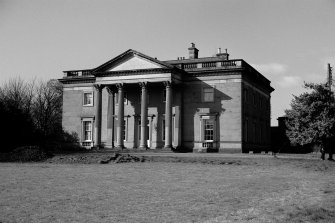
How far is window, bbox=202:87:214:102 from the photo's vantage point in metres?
46.9

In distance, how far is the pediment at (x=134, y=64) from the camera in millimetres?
46094

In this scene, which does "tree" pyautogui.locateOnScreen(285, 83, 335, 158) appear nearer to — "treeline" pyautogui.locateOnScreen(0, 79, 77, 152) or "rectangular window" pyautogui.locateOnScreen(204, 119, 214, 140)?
"rectangular window" pyautogui.locateOnScreen(204, 119, 214, 140)

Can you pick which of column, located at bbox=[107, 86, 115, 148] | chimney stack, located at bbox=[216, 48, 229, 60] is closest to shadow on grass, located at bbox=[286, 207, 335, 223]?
column, located at bbox=[107, 86, 115, 148]

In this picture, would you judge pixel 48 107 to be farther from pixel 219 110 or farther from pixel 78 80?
pixel 219 110

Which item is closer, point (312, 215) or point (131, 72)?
point (312, 215)

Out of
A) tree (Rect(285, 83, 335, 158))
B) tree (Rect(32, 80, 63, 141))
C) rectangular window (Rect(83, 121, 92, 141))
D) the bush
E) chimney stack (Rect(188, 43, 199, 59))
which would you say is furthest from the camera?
tree (Rect(32, 80, 63, 141))

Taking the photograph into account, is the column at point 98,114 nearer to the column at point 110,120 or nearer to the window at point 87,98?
the column at point 110,120

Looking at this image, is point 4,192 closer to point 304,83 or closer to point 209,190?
point 209,190

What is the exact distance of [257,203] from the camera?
42.6 ft

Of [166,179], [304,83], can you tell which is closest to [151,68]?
[304,83]

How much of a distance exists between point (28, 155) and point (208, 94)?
67.0 feet

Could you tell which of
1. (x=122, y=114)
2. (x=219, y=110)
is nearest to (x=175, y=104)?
(x=219, y=110)

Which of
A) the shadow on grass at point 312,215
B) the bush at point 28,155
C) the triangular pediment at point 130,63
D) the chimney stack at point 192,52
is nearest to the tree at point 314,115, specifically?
the triangular pediment at point 130,63

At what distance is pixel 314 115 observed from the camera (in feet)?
106
